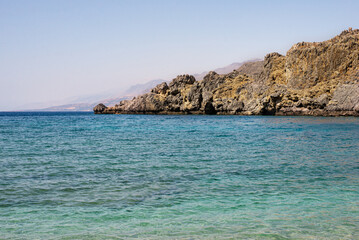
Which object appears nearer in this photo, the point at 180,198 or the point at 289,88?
the point at 180,198

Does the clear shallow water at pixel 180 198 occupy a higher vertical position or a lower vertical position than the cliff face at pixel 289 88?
lower

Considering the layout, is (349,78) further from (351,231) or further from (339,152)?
(351,231)

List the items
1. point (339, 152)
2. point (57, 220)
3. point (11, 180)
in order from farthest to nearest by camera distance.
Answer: point (339, 152) < point (11, 180) < point (57, 220)

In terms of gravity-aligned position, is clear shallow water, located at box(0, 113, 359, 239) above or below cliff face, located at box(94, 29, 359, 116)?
below

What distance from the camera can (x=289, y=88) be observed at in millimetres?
102750

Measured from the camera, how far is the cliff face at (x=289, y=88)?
3554 inches

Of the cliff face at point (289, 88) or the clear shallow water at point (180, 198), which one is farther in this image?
A: the cliff face at point (289, 88)

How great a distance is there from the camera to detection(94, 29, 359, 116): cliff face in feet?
296

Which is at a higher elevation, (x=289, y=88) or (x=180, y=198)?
(x=289, y=88)

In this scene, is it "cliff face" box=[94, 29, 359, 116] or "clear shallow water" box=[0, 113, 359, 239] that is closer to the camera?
"clear shallow water" box=[0, 113, 359, 239]

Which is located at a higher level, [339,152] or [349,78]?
[349,78]

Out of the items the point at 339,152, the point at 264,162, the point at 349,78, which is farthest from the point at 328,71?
the point at 264,162

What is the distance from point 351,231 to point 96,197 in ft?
24.5

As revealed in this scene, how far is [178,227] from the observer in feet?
26.1
